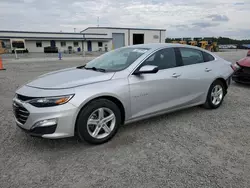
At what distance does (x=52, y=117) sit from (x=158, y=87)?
6.09 feet

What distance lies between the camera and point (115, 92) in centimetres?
316

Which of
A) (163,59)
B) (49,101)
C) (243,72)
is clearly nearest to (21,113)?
(49,101)

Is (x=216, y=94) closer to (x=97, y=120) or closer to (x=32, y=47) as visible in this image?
(x=97, y=120)

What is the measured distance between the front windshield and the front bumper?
1.16 m

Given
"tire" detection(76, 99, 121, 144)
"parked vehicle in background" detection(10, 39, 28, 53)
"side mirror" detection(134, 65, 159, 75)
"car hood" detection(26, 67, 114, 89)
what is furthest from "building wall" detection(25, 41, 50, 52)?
"tire" detection(76, 99, 121, 144)

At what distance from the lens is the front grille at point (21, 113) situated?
9.37 feet

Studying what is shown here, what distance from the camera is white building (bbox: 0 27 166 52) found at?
41.7 meters

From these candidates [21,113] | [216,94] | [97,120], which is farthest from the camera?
[216,94]

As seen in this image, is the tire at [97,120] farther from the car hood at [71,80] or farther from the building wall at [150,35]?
the building wall at [150,35]

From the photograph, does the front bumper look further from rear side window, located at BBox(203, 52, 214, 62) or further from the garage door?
the garage door

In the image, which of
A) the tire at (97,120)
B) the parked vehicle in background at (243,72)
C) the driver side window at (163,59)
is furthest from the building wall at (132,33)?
the tire at (97,120)

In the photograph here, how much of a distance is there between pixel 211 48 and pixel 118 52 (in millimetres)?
39351

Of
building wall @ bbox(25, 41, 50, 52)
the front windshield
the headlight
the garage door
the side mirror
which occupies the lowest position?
the headlight

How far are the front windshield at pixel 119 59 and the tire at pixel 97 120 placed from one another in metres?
0.73
